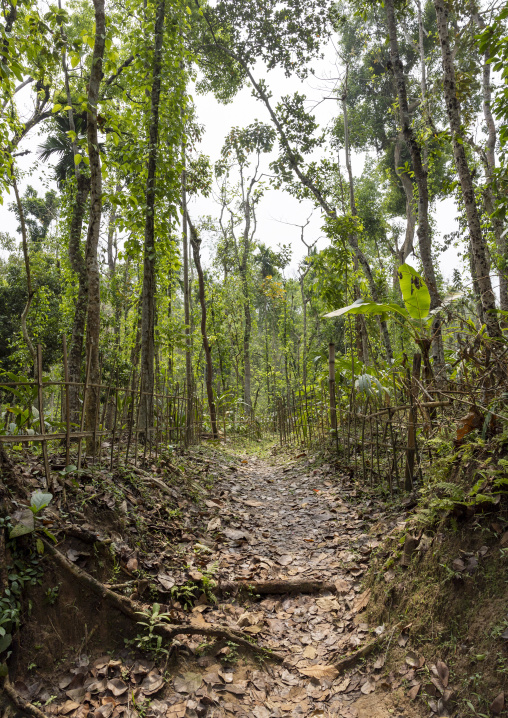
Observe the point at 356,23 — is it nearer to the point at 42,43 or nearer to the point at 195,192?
the point at 195,192

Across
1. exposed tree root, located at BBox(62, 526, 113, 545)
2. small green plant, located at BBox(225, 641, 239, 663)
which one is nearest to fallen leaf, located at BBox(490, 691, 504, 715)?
small green plant, located at BBox(225, 641, 239, 663)

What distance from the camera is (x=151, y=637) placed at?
93.4 inches

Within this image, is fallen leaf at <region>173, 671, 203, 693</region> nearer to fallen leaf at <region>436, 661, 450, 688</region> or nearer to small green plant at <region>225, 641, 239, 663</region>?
small green plant at <region>225, 641, 239, 663</region>

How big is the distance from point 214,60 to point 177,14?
462 centimetres

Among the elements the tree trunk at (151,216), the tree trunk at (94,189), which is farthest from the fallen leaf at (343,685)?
the tree trunk at (151,216)

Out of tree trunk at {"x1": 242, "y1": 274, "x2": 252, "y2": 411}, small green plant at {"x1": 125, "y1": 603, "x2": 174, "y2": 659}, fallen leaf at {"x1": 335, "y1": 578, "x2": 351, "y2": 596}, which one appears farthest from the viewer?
tree trunk at {"x1": 242, "y1": 274, "x2": 252, "y2": 411}

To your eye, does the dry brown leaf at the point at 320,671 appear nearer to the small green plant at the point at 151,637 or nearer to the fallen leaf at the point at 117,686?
the small green plant at the point at 151,637

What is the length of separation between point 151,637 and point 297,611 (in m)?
1.18

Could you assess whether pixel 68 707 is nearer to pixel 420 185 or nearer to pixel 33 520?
pixel 33 520

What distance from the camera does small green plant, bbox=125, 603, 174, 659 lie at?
233 centimetres

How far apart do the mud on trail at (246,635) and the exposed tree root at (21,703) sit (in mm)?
87

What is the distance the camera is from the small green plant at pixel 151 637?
233 centimetres

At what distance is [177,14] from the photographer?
6000 mm

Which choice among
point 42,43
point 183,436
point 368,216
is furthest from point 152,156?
point 368,216
